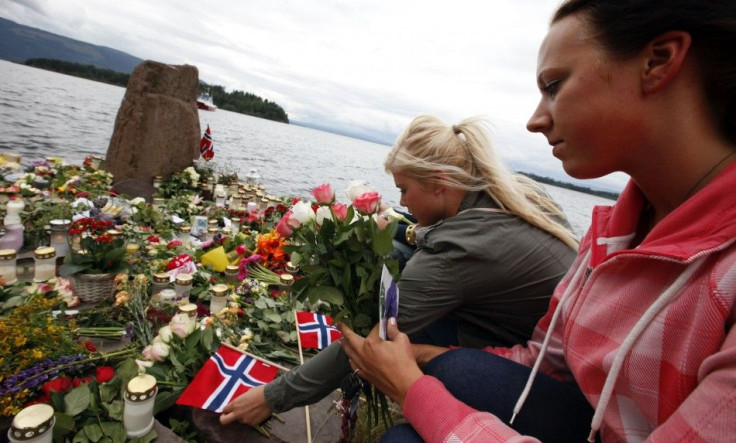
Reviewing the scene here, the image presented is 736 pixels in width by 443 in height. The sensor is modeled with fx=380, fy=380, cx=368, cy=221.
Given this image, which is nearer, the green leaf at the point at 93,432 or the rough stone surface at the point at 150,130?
the green leaf at the point at 93,432

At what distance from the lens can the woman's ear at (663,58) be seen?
2.76 ft

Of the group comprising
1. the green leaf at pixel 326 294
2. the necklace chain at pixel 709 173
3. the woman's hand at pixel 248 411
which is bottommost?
the woman's hand at pixel 248 411

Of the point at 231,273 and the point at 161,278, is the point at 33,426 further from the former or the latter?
the point at 231,273

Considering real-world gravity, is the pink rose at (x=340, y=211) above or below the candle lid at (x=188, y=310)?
above

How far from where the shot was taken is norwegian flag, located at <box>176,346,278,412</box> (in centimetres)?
191

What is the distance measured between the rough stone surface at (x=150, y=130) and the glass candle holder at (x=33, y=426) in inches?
223

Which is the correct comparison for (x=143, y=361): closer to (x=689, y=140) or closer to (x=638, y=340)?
(x=638, y=340)

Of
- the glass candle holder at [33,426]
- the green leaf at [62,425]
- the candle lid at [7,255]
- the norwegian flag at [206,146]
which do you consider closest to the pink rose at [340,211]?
the glass candle holder at [33,426]

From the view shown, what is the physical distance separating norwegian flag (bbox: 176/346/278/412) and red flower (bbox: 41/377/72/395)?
1.84ft

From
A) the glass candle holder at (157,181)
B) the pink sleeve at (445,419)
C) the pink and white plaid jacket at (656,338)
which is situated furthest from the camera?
the glass candle holder at (157,181)

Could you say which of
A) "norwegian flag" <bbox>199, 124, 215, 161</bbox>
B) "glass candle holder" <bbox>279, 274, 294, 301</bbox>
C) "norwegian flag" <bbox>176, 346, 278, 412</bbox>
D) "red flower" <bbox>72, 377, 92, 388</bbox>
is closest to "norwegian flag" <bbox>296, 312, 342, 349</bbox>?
"norwegian flag" <bbox>176, 346, 278, 412</bbox>

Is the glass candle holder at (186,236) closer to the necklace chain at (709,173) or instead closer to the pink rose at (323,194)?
the pink rose at (323,194)

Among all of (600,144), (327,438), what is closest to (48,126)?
(327,438)

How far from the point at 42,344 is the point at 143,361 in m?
0.49
